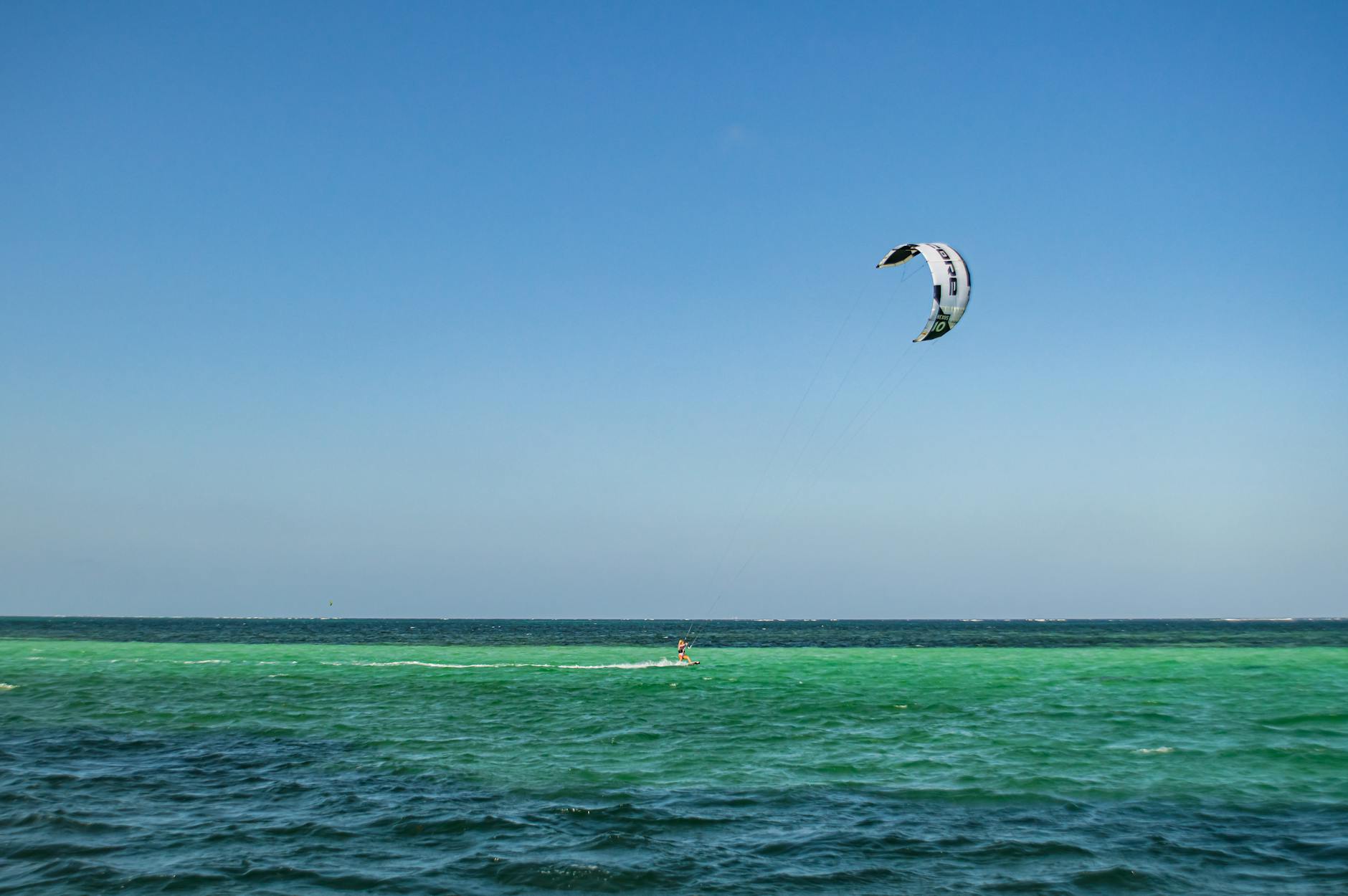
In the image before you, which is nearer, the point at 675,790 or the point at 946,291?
the point at 675,790

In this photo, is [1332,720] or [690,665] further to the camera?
[690,665]

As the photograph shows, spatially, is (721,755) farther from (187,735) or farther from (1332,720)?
(1332,720)

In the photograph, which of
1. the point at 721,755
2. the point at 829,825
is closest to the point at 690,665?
the point at 721,755

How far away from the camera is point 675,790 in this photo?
15.7 metres

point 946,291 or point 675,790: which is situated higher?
point 946,291

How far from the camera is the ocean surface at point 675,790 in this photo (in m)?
11.1

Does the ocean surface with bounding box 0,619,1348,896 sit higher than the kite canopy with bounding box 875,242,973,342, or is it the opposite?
the kite canopy with bounding box 875,242,973,342

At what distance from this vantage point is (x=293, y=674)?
40844mm

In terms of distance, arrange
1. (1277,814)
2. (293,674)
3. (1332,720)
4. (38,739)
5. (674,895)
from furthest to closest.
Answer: (293,674) < (1332,720) < (38,739) < (1277,814) < (674,895)

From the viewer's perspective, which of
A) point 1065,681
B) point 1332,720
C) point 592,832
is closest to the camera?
point 592,832

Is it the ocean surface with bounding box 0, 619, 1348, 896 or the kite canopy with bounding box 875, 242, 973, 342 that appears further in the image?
the kite canopy with bounding box 875, 242, 973, 342

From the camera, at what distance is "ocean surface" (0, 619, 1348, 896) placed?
36.3 feet

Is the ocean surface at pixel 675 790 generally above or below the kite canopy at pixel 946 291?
below

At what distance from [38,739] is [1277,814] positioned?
89.5 feet
